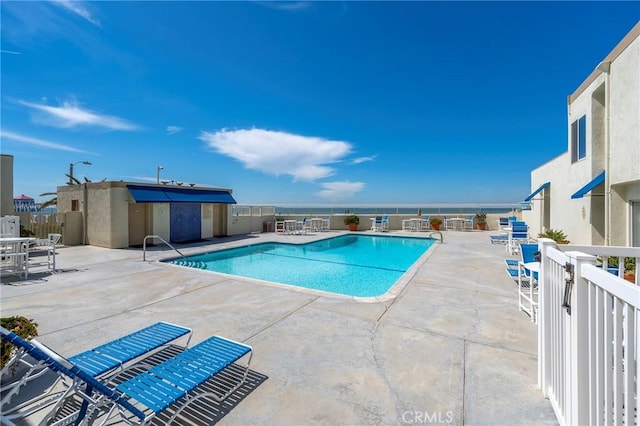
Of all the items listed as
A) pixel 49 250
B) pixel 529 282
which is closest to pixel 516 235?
pixel 529 282

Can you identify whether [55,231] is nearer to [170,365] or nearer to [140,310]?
[140,310]

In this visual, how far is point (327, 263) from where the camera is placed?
10.7 m

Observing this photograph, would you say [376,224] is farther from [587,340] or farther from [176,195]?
[587,340]

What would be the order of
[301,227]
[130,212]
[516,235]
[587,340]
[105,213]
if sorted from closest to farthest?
[587,340], [516,235], [105,213], [130,212], [301,227]

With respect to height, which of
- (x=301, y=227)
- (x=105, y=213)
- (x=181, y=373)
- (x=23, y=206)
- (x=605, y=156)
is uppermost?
(x=605, y=156)

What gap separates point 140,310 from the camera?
4828 mm

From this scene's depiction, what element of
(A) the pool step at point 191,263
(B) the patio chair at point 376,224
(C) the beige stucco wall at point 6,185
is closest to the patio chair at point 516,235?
(B) the patio chair at point 376,224

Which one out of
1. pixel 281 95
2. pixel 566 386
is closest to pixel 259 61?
pixel 281 95

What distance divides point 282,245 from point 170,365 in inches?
474

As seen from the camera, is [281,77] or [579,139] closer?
[579,139]

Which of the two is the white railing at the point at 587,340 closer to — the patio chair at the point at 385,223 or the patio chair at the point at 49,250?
the patio chair at the point at 49,250

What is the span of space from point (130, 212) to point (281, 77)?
9.83 metres

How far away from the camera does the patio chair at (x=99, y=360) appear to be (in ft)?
7.50

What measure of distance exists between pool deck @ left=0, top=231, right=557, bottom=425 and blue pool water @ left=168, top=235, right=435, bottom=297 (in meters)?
1.63
